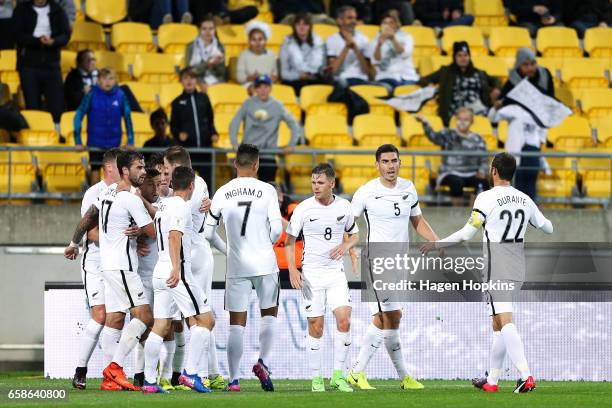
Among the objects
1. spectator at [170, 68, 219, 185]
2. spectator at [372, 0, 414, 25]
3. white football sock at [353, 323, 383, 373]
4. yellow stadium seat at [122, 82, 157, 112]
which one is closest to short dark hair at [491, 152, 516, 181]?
white football sock at [353, 323, 383, 373]

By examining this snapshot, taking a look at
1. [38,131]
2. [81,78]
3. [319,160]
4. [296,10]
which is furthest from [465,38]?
[38,131]

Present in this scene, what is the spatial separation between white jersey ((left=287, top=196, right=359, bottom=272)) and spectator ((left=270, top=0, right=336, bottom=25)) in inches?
381

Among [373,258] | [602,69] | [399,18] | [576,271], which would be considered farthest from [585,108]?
[373,258]

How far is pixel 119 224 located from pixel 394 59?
911 centimetres

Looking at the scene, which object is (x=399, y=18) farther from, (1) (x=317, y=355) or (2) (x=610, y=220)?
(1) (x=317, y=355)

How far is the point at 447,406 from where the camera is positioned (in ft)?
39.0

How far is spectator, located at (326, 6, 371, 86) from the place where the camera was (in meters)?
21.5

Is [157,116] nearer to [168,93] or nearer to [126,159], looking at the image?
[168,93]

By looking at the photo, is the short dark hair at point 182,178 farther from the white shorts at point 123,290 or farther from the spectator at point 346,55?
the spectator at point 346,55

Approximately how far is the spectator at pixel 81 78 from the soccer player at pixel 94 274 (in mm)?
5611

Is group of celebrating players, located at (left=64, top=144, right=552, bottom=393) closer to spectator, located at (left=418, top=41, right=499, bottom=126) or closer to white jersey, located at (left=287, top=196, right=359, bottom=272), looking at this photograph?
white jersey, located at (left=287, top=196, right=359, bottom=272)

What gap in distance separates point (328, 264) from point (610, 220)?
6277mm

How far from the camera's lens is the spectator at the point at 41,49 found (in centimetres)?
1991

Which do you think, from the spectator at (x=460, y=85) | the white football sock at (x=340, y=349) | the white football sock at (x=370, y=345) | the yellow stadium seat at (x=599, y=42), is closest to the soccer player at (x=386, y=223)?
the white football sock at (x=370, y=345)
